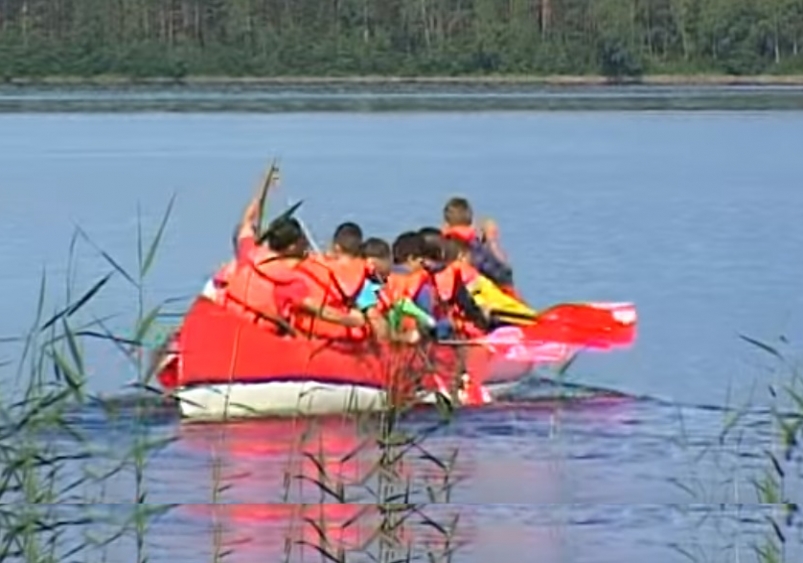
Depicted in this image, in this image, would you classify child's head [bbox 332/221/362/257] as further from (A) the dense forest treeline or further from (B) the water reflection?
(A) the dense forest treeline

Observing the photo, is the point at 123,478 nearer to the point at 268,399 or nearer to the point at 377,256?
the point at 268,399

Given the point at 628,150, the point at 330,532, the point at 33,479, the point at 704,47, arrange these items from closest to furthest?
the point at 33,479 < the point at 330,532 < the point at 628,150 < the point at 704,47

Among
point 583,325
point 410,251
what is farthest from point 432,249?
point 583,325

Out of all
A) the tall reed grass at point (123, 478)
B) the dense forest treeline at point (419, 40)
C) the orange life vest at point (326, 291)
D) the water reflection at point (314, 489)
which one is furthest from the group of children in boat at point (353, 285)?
the dense forest treeline at point (419, 40)

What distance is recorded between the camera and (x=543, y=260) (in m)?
22.2

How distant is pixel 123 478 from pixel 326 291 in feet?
9.30

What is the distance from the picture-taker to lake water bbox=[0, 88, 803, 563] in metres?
10.3

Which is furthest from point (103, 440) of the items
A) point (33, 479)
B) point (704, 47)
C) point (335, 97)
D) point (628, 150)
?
point (704, 47)

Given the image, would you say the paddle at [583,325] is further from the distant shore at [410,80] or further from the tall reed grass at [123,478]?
the distant shore at [410,80]

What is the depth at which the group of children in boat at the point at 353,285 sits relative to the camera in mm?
12336

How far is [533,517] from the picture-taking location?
10375 mm

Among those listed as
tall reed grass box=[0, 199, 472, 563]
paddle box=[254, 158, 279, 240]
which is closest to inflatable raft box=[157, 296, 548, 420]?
paddle box=[254, 158, 279, 240]

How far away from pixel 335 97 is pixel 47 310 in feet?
196

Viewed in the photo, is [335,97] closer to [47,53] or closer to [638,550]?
[47,53]
